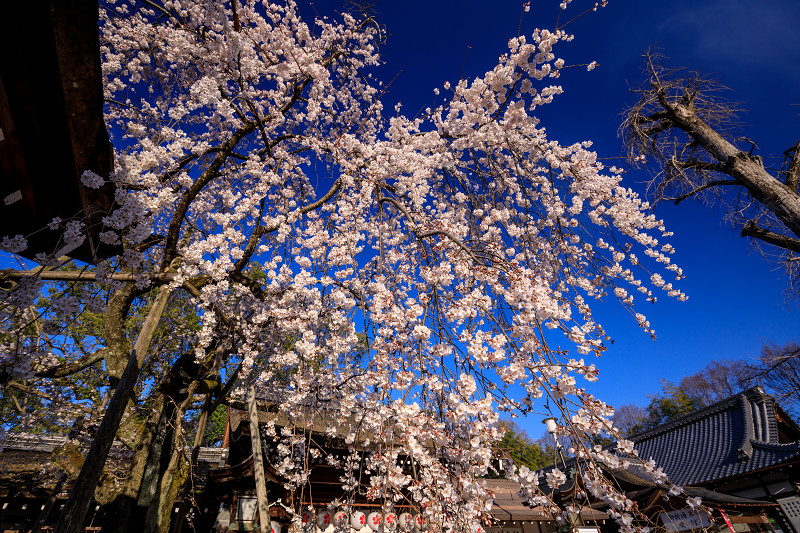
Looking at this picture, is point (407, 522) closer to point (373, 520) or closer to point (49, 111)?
point (373, 520)

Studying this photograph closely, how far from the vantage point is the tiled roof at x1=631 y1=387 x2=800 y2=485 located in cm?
1006

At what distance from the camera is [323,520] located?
24.7 ft

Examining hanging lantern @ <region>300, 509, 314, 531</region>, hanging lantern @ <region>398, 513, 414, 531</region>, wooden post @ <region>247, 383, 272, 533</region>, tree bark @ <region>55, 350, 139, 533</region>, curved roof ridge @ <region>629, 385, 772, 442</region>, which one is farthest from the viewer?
curved roof ridge @ <region>629, 385, 772, 442</region>

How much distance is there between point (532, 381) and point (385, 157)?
3.58m

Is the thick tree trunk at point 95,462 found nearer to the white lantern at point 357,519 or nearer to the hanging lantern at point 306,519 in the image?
the hanging lantern at point 306,519

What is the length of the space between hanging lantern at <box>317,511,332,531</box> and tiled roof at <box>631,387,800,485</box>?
11.5m

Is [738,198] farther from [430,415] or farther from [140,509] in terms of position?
[140,509]

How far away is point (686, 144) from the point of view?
6754 millimetres

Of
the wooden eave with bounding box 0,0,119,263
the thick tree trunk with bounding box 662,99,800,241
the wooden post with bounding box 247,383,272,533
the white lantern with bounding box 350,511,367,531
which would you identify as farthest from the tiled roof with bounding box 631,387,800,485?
the wooden eave with bounding box 0,0,119,263

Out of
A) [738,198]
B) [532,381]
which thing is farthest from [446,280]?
[738,198]

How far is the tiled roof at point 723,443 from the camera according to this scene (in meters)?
10.1

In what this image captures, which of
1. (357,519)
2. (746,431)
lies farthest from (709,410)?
(357,519)

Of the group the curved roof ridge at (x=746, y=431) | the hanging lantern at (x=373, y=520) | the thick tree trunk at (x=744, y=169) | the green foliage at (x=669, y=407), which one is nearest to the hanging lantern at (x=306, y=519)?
the hanging lantern at (x=373, y=520)

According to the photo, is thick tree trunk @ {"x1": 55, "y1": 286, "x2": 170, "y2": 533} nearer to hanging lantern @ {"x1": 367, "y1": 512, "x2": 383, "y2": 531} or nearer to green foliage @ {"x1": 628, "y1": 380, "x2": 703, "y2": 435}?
hanging lantern @ {"x1": 367, "y1": 512, "x2": 383, "y2": 531}
